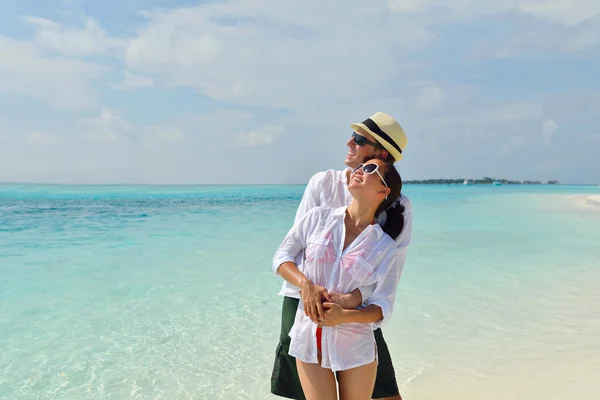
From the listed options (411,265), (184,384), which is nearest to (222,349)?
(184,384)

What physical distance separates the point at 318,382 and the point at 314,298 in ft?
1.25

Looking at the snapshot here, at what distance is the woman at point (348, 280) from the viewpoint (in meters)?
2.07

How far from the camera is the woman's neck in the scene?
85.1 inches

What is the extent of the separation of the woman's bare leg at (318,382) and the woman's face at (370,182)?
28.9 inches

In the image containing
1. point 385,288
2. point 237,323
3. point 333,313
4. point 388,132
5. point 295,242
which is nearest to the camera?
point 333,313

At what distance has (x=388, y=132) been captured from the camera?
2334 mm

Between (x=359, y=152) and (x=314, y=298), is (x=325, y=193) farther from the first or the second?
(x=314, y=298)

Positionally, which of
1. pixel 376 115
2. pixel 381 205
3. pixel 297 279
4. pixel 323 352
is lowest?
pixel 323 352

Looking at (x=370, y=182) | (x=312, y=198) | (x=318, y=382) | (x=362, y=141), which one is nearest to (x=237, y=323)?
(x=312, y=198)

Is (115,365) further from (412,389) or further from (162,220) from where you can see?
(162,220)

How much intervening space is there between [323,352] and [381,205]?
2.14 ft

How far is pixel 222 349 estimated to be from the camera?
4.91 m

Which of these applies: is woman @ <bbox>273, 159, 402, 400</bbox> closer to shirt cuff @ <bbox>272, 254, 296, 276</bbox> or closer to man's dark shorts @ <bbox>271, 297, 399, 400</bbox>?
shirt cuff @ <bbox>272, 254, 296, 276</bbox>

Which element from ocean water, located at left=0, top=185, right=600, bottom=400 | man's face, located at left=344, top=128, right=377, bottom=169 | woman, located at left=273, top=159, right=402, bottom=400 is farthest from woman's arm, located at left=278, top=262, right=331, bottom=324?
ocean water, located at left=0, top=185, right=600, bottom=400
